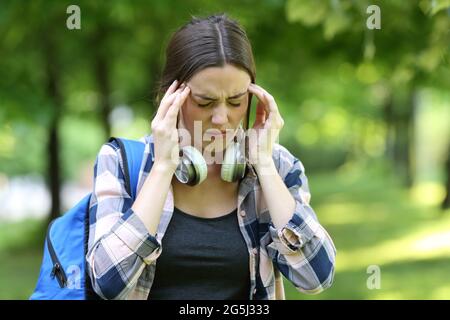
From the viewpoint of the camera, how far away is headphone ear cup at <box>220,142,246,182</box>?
7.29 ft

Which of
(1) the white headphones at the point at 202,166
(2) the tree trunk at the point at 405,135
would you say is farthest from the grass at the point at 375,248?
(1) the white headphones at the point at 202,166

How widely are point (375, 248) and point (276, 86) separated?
12.6 feet

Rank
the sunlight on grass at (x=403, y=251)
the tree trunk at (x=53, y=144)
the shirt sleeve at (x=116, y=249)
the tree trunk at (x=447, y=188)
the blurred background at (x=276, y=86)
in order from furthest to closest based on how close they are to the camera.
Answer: the tree trunk at (x=447, y=188), the sunlight on grass at (x=403, y=251), the tree trunk at (x=53, y=144), the blurred background at (x=276, y=86), the shirt sleeve at (x=116, y=249)

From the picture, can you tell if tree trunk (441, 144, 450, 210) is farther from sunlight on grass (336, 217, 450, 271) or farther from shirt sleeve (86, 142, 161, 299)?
shirt sleeve (86, 142, 161, 299)

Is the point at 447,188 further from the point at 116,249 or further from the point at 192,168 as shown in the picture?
the point at 116,249

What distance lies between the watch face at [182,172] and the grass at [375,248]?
10.5 ft

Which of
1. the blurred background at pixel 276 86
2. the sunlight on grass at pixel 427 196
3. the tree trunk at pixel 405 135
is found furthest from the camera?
the tree trunk at pixel 405 135

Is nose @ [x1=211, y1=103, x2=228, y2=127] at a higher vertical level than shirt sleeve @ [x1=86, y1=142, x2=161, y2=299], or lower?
higher

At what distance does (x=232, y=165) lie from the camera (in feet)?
7.28

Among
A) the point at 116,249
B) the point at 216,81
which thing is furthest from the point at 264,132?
the point at 116,249

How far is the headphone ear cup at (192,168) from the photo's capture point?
85.7 inches

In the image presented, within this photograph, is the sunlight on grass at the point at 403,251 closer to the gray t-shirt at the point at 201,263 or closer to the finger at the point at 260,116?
the finger at the point at 260,116

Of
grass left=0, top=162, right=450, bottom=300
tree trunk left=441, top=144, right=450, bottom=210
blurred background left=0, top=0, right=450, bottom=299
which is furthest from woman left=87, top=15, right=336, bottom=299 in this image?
tree trunk left=441, top=144, right=450, bottom=210
